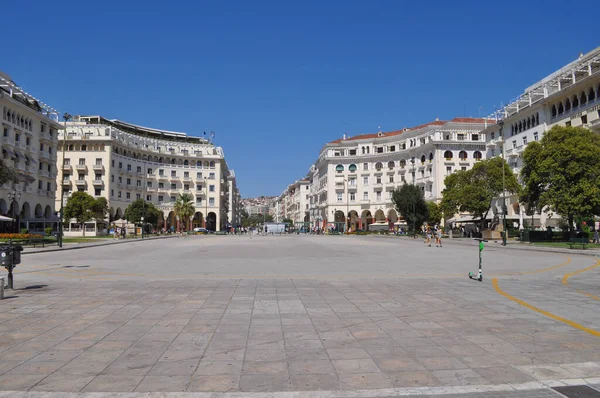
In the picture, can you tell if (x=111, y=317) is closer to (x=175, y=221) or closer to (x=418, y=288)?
(x=418, y=288)

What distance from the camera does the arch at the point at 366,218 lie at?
93250 mm

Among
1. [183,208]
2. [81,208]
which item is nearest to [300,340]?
[81,208]

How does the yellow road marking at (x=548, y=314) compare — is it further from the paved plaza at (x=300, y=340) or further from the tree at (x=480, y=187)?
the tree at (x=480, y=187)

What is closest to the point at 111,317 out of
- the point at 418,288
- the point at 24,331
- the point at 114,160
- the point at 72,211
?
the point at 24,331

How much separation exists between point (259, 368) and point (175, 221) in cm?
10250

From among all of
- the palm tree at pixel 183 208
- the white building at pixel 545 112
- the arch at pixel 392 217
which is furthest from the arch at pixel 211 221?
the white building at pixel 545 112

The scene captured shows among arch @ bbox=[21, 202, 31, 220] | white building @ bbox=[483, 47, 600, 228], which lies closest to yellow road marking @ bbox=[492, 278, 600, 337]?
white building @ bbox=[483, 47, 600, 228]

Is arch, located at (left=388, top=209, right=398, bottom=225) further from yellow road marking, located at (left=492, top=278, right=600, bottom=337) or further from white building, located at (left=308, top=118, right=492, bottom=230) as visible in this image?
yellow road marking, located at (left=492, top=278, right=600, bottom=337)

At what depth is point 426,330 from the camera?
6.93 meters

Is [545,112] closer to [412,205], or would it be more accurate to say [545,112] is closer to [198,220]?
[412,205]

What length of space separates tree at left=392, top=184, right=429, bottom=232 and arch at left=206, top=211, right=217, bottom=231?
4879cm

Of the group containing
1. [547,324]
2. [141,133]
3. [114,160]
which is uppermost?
[141,133]

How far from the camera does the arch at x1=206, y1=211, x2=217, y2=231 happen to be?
104375 mm

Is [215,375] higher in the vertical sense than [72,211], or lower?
lower
